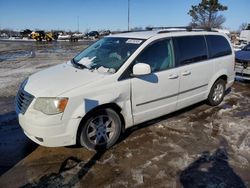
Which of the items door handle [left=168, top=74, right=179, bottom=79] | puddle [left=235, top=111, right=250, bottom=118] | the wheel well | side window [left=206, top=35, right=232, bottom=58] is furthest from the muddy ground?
side window [left=206, top=35, right=232, bottom=58]

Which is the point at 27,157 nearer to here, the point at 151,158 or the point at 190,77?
the point at 151,158

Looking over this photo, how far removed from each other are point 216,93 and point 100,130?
11.4 feet

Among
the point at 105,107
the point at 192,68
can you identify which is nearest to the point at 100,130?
the point at 105,107

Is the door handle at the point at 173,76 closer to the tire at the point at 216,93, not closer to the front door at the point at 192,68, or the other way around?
the front door at the point at 192,68

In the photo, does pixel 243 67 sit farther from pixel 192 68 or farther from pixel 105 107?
pixel 105 107

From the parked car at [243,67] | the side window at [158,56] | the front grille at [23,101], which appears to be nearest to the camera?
the front grille at [23,101]

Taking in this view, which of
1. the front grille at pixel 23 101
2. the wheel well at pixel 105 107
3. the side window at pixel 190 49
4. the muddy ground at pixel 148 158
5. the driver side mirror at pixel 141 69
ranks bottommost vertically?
the muddy ground at pixel 148 158

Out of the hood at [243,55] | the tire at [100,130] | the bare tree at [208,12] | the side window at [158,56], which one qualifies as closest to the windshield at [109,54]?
the side window at [158,56]

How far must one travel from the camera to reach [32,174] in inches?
144

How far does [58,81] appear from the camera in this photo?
13.8 ft

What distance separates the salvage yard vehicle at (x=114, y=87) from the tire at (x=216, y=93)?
→ 0.42 metres

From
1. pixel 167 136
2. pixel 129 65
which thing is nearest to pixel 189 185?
pixel 167 136

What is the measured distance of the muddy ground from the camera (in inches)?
139

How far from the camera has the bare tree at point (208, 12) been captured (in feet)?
175
